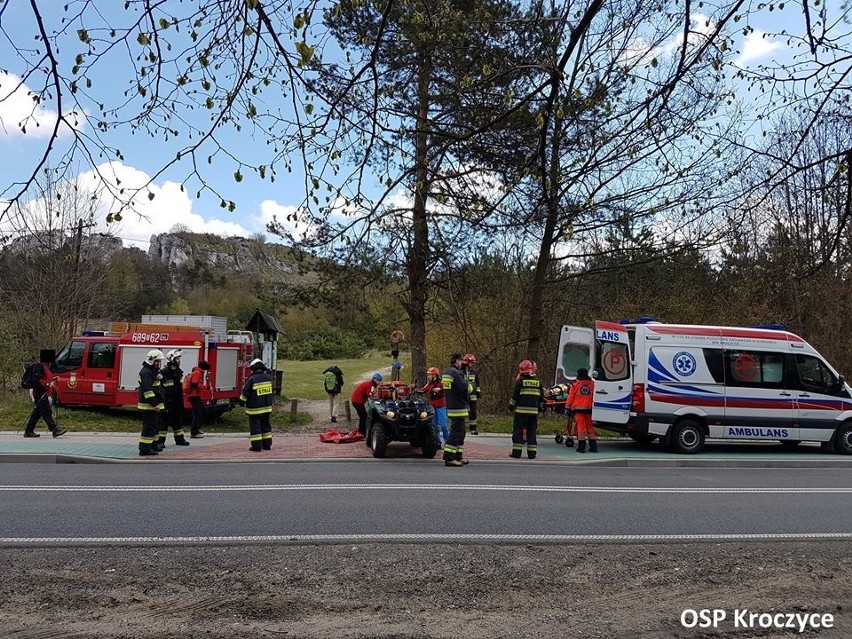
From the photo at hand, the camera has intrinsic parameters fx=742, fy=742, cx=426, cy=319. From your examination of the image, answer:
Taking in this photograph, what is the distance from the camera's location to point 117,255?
29.1m

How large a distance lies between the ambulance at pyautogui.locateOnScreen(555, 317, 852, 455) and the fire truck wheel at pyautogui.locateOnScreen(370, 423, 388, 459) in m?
4.49

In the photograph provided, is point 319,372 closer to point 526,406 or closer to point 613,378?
point 613,378

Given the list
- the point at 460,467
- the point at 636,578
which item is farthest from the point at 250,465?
the point at 636,578

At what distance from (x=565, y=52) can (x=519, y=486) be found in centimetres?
618

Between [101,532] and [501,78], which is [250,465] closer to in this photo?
[101,532]

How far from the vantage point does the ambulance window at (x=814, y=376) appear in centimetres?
1509

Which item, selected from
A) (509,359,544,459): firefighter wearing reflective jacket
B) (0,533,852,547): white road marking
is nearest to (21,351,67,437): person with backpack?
(0,533,852,547): white road marking

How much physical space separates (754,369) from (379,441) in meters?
7.75

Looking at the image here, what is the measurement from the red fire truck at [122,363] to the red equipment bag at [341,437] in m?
4.19

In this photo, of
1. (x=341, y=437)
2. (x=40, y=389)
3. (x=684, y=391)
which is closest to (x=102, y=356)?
(x=40, y=389)

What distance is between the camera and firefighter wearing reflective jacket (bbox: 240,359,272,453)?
1311 cm

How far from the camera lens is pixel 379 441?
1260 centimetres

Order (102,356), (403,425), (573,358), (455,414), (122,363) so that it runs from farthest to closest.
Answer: (102,356) → (122,363) → (573,358) → (403,425) → (455,414)

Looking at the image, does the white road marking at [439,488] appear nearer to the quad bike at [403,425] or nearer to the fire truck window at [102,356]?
the quad bike at [403,425]
